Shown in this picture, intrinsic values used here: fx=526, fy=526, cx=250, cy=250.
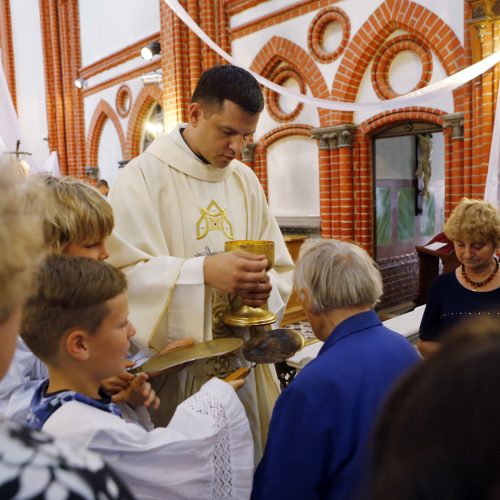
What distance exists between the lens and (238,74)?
2.09 meters

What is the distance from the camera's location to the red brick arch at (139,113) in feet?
33.3

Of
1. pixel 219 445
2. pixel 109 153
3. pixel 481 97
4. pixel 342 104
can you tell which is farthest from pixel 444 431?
pixel 109 153

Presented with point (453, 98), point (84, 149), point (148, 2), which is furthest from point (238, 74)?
point (84, 149)

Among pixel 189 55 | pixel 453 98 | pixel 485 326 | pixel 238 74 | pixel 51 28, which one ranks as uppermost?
pixel 51 28

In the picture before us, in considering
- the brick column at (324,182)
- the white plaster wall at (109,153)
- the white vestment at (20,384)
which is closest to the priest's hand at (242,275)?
the white vestment at (20,384)

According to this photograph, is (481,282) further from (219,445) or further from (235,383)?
(219,445)

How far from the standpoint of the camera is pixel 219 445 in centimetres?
136

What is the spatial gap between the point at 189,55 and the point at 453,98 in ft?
14.6

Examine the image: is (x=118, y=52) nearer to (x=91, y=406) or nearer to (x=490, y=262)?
(x=490, y=262)

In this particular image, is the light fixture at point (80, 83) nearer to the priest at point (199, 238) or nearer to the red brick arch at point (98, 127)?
the red brick arch at point (98, 127)

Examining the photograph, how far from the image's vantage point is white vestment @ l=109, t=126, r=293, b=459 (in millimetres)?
1934

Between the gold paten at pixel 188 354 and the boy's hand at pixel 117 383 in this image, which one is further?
the gold paten at pixel 188 354

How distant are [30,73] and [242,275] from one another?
47.7ft

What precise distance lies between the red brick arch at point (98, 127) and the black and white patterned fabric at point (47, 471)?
37.2ft
